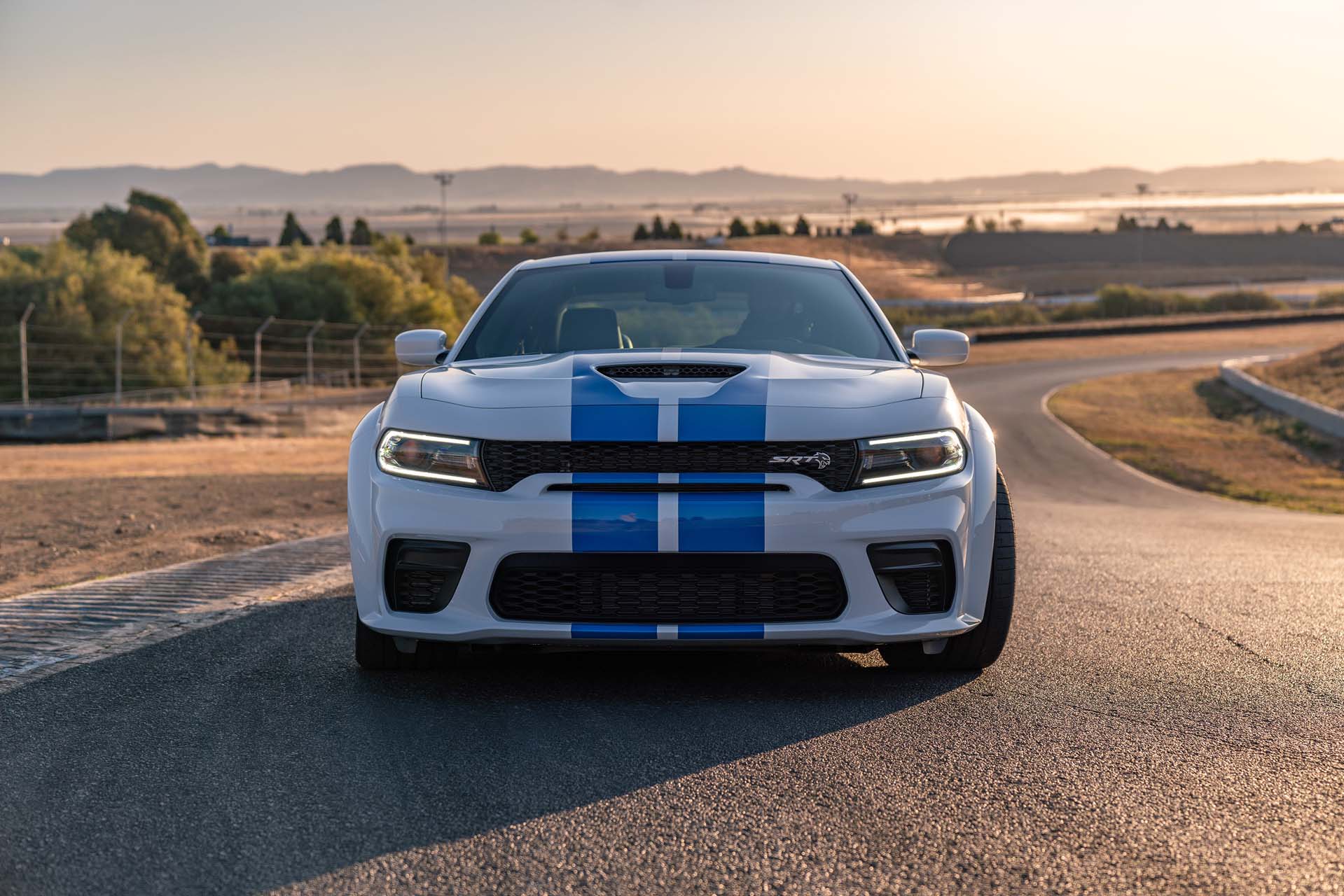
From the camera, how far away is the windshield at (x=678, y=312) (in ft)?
19.1

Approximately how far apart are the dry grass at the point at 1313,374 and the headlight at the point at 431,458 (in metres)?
39.0

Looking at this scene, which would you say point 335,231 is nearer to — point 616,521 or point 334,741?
point 616,521

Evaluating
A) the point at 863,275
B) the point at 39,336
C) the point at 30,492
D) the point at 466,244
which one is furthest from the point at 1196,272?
the point at 30,492

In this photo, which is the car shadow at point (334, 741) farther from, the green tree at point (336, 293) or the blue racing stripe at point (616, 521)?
the green tree at point (336, 293)

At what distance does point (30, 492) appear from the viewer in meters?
13.9

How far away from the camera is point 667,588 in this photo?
436 centimetres

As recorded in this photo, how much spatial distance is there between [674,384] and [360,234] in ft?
351

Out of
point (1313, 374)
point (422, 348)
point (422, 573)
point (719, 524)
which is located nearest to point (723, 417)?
point (719, 524)

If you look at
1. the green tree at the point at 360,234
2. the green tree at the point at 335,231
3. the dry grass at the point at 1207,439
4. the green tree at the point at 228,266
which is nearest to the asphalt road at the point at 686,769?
the dry grass at the point at 1207,439

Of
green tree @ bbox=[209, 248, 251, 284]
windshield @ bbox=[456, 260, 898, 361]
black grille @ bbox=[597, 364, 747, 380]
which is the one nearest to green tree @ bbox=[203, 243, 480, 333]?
green tree @ bbox=[209, 248, 251, 284]

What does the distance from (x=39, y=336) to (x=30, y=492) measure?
38609 mm

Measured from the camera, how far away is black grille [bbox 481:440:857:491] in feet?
14.3

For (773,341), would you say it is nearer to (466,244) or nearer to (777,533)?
(777,533)

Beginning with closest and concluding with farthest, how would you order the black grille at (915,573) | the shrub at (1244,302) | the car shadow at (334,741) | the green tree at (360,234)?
the car shadow at (334,741) → the black grille at (915,573) → the shrub at (1244,302) → the green tree at (360,234)
